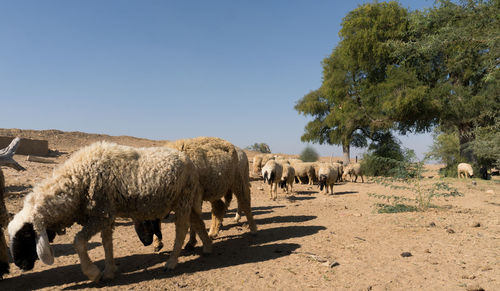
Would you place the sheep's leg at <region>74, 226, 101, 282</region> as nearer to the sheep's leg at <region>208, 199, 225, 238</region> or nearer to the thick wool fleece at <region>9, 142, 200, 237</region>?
the thick wool fleece at <region>9, 142, 200, 237</region>

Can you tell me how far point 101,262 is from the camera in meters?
5.21

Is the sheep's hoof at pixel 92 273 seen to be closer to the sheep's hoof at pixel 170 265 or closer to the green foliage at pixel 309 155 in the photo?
the sheep's hoof at pixel 170 265

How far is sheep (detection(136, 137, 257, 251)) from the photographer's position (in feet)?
18.8

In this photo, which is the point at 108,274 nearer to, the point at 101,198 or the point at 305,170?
the point at 101,198

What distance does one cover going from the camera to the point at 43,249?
12.1 feet

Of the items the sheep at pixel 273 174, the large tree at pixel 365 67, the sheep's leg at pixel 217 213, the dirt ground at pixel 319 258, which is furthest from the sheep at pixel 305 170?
the sheep's leg at pixel 217 213

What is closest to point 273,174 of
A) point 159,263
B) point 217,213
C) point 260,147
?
point 217,213

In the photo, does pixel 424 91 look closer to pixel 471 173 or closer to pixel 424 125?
pixel 424 125

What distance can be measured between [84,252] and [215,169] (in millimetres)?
2603

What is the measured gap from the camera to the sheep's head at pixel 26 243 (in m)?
3.71

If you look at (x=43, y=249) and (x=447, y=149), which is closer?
(x=43, y=249)

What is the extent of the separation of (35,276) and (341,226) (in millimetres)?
6004

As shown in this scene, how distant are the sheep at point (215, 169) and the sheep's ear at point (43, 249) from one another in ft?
4.89

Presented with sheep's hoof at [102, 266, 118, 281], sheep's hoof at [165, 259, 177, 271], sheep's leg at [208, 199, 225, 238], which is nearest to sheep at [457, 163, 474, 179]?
sheep's leg at [208, 199, 225, 238]
